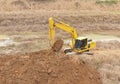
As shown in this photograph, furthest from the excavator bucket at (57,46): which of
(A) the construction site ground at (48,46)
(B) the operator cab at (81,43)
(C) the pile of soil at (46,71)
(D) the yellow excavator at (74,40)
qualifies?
(C) the pile of soil at (46,71)

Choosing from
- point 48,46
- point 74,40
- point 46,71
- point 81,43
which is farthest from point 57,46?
point 46,71

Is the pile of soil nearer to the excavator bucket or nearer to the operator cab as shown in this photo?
the excavator bucket

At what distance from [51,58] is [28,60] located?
4.10 feet

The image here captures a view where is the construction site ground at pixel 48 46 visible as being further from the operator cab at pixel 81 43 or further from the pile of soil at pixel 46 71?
the operator cab at pixel 81 43

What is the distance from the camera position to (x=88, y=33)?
3312 cm

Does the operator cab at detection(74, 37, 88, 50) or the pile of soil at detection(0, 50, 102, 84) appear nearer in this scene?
the pile of soil at detection(0, 50, 102, 84)

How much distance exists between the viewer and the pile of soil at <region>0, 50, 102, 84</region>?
1825 cm

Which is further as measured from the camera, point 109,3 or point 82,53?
point 109,3

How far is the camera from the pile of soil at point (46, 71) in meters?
18.2

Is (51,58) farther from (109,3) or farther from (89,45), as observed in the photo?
(109,3)

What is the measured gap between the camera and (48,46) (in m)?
27.3

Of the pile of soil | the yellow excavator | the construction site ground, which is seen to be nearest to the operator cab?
the yellow excavator

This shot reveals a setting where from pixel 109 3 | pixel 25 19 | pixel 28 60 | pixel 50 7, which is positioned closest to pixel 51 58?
pixel 28 60

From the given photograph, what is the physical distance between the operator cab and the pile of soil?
298 centimetres
